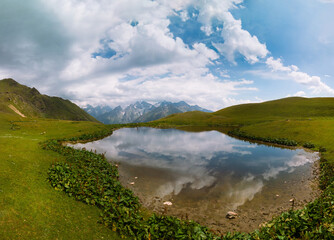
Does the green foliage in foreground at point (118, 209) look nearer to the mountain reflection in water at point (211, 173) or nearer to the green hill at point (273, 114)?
the mountain reflection in water at point (211, 173)

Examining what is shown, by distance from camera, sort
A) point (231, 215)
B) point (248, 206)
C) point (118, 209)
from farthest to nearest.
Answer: point (248, 206) → point (231, 215) → point (118, 209)

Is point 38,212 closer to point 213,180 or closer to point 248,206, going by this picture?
point 248,206

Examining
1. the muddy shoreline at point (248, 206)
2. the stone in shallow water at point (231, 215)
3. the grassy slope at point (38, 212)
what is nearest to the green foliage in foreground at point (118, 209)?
the grassy slope at point (38, 212)

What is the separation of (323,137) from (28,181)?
6271 cm

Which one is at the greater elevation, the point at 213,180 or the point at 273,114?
the point at 273,114

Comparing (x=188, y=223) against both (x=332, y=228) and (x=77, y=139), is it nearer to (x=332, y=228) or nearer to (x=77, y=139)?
(x=332, y=228)

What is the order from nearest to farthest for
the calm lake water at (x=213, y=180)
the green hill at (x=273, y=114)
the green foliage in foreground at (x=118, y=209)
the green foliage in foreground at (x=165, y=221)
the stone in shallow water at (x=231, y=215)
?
the green foliage in foreground at (x=165, y=221) < the green foliage in foreground at (x=118, y=209) < the stone in shallow water at (x=231, y=215) < the calm lake water at (x=213, y=180) < the green hill at (x=273, y=114)

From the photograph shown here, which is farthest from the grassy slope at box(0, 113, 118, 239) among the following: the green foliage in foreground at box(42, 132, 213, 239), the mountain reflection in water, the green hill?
the green hill

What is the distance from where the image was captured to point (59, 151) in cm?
2689

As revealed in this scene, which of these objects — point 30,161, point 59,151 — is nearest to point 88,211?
point 30,161

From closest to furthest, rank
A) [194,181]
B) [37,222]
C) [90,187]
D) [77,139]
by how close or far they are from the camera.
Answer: [37,222] → [90,187] → [194,181] → [77,139]

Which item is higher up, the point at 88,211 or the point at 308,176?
the point at 88,211

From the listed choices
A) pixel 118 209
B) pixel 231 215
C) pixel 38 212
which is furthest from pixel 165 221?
pixel 38 212

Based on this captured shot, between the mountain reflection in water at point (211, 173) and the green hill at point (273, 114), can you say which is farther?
the green hill at point (273, 114)
